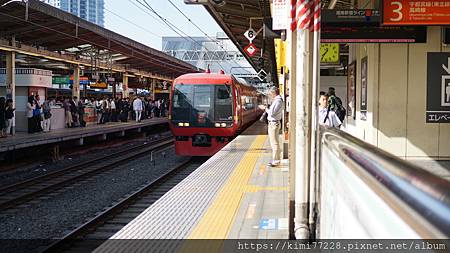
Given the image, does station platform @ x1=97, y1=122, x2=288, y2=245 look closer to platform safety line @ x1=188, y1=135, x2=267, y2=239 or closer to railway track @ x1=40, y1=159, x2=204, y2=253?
platform safety line @ x1=188, y1=135, x2=267, y2=239

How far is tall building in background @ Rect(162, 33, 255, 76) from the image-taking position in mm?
50409

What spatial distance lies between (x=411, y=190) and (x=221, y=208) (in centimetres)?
491

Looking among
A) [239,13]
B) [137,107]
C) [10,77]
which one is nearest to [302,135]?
[239,13]

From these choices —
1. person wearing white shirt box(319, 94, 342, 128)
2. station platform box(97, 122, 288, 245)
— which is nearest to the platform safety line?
station platform box(97, 122, 288, 245)

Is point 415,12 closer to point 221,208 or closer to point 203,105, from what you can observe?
point 221,208

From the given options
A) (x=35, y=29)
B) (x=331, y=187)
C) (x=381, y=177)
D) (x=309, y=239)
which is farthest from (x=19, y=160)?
(x=381, y=177)

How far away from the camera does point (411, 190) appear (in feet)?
3.95

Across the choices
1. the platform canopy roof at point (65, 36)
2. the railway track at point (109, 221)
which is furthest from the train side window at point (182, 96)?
the platform canopy roof at point (65, 36)

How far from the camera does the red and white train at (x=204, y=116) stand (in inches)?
595

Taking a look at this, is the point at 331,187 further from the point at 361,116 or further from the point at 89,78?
the point at 89,78

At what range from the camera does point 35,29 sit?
16359mm

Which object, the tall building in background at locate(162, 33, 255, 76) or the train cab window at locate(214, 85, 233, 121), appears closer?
the train cab window at locate(214, 85, 233, 121)

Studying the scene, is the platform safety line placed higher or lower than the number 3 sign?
lower

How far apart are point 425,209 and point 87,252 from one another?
595cm
